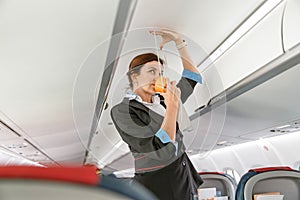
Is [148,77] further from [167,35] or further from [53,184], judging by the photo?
[53,184]

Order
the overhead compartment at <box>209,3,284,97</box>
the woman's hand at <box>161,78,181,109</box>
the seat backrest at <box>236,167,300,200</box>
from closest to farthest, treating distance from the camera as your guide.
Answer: the woman's hand at <box>161,78,181,109</box> → the overhead compartment at <box>209,3,284,97</box> → the seat backrest at <box>236,167,300,200</box>

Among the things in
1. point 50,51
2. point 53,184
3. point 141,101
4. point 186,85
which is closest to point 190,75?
point 186,85

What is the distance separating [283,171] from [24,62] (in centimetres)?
254

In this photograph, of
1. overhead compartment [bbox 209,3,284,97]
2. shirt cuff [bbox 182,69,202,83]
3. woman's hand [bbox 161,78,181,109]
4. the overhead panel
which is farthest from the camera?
overhead compartment [bbox 209,3,284,97]

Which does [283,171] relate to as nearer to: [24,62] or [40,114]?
[24,62]

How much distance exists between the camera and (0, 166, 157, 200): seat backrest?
39 cm

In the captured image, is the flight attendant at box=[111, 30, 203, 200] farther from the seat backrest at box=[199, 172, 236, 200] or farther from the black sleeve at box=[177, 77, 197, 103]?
the seat backrest at box=[199, 172, 236, 200]

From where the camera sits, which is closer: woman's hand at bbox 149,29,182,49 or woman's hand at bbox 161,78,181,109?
woman's hand at bbox 161,78,181,109

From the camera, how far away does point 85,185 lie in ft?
1.35

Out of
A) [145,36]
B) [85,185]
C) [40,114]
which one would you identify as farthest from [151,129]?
[40,114]

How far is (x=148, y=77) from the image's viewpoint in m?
1.81

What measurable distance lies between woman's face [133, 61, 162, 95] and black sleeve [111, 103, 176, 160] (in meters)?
0.14

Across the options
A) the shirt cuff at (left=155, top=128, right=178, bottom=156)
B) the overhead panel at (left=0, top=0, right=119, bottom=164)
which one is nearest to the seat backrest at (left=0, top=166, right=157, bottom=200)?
the shirt cuff at (left=155, top=128, right=178, bottom=156)

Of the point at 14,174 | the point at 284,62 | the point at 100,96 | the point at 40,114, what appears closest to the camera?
the point at 14,174
